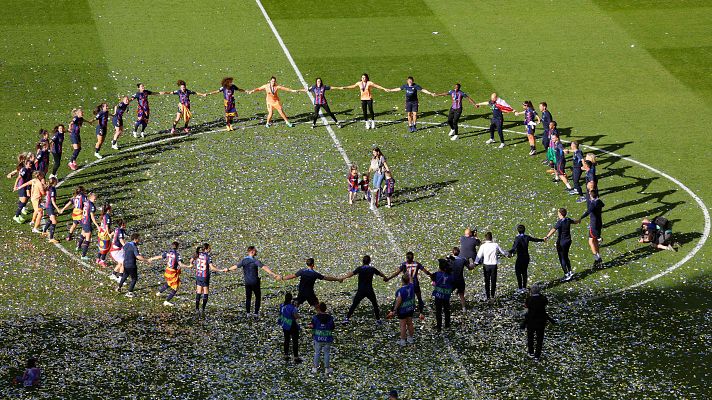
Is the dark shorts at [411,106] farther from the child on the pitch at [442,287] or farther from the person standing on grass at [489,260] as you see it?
the child on the pitch at [442,287]

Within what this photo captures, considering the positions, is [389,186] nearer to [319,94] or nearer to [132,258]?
[319,94]

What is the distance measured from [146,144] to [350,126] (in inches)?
319

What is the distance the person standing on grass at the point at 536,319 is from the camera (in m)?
30.6

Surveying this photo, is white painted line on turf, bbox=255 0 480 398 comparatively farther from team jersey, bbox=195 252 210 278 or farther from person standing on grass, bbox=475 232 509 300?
team jersey, bbox=195 252 210 278

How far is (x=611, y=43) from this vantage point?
5638 centimetres

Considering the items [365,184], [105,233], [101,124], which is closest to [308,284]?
[105,233]

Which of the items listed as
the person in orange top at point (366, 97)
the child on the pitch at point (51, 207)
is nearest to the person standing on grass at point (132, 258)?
the child on the pitch at point (51, 207)

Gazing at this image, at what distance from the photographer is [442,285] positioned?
31922 mm

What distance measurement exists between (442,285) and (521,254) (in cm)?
327

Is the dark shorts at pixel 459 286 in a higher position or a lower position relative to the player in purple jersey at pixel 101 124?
lower

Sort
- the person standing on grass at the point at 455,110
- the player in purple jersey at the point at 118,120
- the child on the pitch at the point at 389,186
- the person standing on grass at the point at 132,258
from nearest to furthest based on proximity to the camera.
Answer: the person standing on grass at the point at 132,258
the child on the pitch at the point at 389,186
the player in purple jersey at the point at 118,120
the person standing on grass at the point at 455,110

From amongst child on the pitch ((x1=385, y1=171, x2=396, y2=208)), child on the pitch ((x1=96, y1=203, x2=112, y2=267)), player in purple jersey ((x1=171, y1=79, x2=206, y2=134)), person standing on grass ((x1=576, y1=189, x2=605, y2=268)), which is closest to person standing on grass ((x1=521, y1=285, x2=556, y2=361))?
person standing on grass ((x1=576, y1=189, x2=605, y2=268))

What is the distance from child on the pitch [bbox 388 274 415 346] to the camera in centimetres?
3103

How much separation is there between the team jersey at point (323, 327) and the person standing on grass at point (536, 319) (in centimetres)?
517
